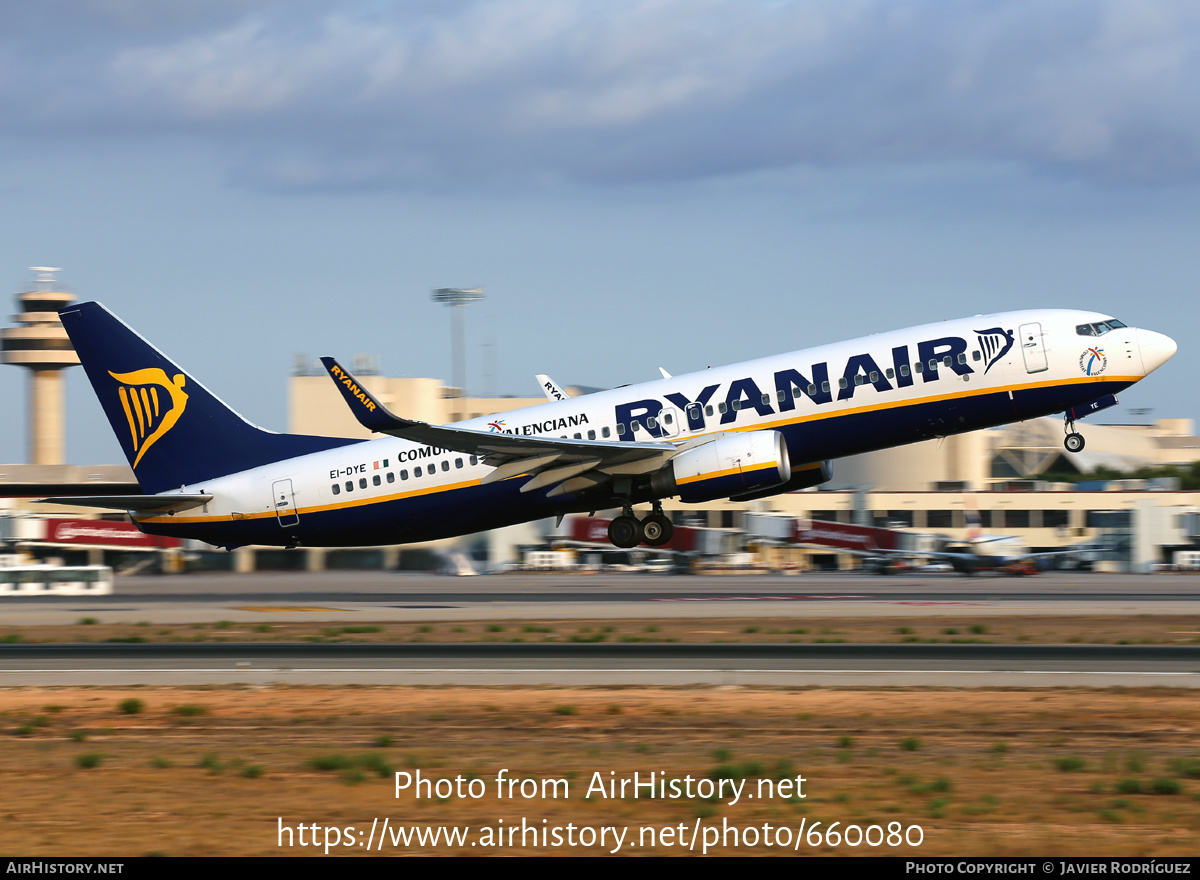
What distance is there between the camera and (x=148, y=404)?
37.9 meters

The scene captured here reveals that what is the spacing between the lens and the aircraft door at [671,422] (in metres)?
33.6

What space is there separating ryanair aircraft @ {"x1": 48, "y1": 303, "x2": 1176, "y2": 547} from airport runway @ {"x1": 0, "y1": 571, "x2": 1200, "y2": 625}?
314 cm

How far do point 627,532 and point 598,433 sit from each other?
298 cm

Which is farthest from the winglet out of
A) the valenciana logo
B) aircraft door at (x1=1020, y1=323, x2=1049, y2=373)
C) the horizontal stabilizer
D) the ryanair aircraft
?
the valenciana logo

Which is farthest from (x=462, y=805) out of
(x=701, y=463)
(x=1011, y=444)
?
(x=1011, y=444)

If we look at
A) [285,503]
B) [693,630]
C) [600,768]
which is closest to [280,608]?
[285,503]

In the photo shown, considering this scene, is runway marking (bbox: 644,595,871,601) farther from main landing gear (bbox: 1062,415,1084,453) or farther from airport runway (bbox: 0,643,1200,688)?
airport runway (bbox: 0,643,1200,688)

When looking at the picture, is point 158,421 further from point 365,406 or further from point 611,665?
point 611,665

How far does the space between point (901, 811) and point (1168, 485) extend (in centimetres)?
8720

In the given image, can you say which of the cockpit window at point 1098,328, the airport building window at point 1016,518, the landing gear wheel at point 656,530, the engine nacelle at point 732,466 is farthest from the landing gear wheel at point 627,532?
the airport building window at point 1016,518

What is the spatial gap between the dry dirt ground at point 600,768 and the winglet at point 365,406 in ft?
27.1

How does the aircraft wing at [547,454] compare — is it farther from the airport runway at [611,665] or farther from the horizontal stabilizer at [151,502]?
the horizontal stabilizer at [151,502]

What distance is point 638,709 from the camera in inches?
792

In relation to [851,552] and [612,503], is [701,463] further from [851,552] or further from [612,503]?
[851,552]
